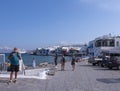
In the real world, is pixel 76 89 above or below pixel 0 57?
below

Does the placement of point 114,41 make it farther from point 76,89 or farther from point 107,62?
point 76,89

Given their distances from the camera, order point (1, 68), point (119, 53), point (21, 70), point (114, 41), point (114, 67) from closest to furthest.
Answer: point (21, 70) < point (1, 68) < point (114, 67) < point (119, 53) < point (114, 41)

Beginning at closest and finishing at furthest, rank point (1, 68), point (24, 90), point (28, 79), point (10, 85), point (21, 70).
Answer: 1. point (24, 90)
2. point (10, 85)
3. point (28, 79)
4. point (21, 70)
5. point (1, 68)

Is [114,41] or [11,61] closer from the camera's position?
[11,61]

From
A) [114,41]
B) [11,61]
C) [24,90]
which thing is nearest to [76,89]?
[24,90]

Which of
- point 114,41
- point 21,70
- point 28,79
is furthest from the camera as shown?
point 114,41

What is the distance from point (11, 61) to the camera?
15.1 metres

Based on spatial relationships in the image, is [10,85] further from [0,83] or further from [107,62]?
[107,62]

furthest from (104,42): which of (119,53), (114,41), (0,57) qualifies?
(0,57)

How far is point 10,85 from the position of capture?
14.2 m

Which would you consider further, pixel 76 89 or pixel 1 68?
pixel 1 68

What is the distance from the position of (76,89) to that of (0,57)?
9924 mm

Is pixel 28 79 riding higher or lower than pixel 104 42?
lower

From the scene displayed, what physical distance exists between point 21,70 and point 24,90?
22.2 ft
